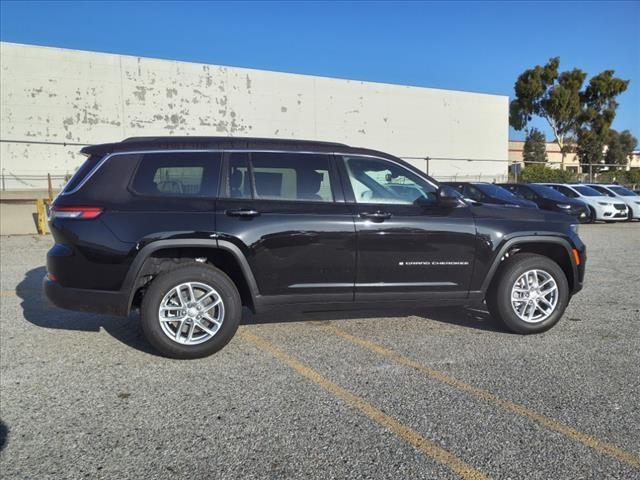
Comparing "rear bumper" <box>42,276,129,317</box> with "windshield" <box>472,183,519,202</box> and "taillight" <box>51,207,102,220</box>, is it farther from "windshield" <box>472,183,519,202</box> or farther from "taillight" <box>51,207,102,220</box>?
"windshield" <box>472,183,519,202</box>

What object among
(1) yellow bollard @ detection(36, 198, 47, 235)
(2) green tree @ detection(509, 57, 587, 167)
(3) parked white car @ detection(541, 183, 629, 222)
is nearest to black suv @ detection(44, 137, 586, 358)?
(1) yellow bollard @ detection(36, 198, 47, 235)

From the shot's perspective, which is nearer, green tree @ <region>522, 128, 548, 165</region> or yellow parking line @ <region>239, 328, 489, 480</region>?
yellow parking line @ <region>239, 328, 489, 480</region>

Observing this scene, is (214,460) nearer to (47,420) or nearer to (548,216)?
(47,420)

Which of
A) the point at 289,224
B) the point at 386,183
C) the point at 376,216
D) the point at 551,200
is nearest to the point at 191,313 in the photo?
the point at 289,224

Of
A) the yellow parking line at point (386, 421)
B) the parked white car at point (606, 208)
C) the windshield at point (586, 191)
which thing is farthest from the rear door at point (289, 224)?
the windshield at point (586, 191)

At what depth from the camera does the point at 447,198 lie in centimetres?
485

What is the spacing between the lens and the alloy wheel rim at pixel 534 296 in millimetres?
5090

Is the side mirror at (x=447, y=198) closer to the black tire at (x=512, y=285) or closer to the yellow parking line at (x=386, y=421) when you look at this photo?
the black tire at (x=512, y=285)

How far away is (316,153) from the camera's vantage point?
15.8 feet

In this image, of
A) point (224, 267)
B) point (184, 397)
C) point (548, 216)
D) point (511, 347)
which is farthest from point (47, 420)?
point (548, 216)

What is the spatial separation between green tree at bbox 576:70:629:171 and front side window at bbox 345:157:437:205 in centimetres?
5321

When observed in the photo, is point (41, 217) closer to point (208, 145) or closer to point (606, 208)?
point (208, 145)

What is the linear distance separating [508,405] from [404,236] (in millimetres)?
1711

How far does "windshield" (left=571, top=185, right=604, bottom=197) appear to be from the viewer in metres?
20.0
